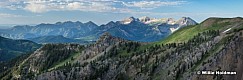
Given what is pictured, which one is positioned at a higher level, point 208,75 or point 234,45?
point 234,45

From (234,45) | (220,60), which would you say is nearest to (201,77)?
(220,60)

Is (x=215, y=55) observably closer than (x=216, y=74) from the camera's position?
No

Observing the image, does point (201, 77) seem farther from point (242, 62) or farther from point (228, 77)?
point (242, 62)

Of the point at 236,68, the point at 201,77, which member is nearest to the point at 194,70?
the point at 201,77

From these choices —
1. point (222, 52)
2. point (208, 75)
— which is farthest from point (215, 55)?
point (208, 75)

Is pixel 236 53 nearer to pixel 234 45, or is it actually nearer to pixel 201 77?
pixel 234 45

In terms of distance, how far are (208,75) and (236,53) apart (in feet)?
77.4

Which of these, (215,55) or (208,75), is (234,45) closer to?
(215,55)

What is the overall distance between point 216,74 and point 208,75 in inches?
168

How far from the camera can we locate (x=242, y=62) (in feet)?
621

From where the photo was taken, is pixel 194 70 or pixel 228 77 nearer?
pixel 228 77

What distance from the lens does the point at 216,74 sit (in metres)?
181

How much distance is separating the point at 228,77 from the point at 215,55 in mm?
16885

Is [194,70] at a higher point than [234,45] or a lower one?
lower
